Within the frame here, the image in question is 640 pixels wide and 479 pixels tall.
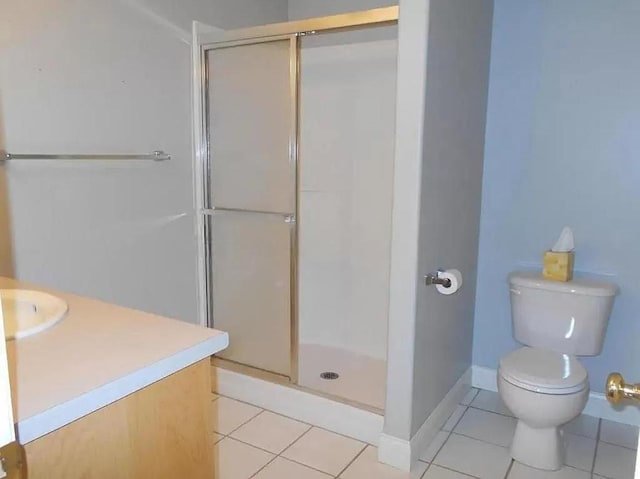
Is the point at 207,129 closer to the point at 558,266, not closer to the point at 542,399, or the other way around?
the point at 558,266

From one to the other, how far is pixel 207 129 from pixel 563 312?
1940mm

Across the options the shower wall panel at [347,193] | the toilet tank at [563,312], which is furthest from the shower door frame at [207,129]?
the toilet tank at [563,312]

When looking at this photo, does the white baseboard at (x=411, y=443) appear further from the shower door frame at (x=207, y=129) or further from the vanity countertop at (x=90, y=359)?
the vanity countertop at (x=90, y=359)

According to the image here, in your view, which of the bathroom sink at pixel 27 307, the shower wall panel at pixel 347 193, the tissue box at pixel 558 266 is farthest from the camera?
the shower wall panel at pixel 347 193

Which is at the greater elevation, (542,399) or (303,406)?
(542,399)

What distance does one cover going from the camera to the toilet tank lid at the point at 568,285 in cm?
232

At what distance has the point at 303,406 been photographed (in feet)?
8.23

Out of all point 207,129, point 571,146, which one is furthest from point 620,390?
point 207,129

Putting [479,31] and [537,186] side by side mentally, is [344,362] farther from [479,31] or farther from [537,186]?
[479,31]

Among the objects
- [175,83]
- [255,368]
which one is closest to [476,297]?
[255,368]

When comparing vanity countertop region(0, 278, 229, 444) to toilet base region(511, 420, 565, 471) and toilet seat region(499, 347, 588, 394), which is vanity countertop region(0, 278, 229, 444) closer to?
toilet seat region(499, 347, 588, 394)

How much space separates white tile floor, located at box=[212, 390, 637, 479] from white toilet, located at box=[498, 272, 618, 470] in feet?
0.44

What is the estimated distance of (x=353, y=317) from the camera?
10.6 ft

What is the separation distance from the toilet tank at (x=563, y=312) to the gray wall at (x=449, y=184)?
302 mm
